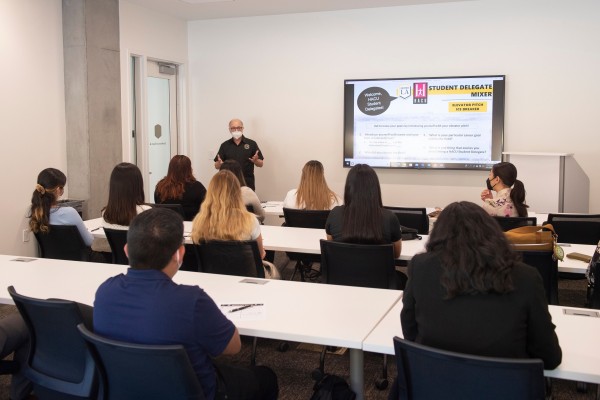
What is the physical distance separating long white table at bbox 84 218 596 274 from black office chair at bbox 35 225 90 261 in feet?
1.35

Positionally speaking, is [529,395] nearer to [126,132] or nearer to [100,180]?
[100,180]

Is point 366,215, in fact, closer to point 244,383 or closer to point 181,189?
point 244,383

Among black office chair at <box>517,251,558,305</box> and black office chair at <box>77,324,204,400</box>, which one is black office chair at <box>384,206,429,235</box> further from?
black office chair at <box>77,324,204,400</box>

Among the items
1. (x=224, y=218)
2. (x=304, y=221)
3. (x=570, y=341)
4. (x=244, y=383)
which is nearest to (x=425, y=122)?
(x=304, y=221)

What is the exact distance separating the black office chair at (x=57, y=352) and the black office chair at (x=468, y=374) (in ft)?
3.87

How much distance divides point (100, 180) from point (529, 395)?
6.29 metres

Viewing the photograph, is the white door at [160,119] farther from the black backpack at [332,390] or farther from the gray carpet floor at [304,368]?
the black backpack at [332,390]

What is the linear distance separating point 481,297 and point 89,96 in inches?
240

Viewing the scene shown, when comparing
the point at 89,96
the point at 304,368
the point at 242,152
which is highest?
the point at 89,96

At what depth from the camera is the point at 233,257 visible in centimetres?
369

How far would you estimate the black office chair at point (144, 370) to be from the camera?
1.89 m

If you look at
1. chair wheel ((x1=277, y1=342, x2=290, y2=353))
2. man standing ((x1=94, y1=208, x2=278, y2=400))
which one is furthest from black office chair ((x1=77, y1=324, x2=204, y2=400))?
chair wheel ((x1=277, y1=342, x2=290, y2=353))

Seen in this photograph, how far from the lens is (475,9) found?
25.1 ft

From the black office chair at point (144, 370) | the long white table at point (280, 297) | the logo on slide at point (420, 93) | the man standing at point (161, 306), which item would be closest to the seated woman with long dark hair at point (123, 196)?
the long white table at point (280, 297)
